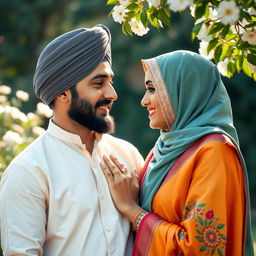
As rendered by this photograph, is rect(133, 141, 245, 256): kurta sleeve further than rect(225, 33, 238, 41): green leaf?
No

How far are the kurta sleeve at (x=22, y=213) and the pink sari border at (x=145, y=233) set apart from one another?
0.54 meters

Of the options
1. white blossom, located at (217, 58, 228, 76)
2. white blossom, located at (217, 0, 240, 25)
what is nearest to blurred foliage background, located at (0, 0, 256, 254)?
white blossom, located at (217, 58, 228, 76)

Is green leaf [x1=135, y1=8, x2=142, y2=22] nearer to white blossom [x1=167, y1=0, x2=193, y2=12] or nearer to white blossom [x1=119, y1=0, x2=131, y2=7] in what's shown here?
white blossom [x1=119, y1=0, x2=131, y2=7]

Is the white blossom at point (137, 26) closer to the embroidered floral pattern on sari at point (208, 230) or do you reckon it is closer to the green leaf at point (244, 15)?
the green leaf at point (244, 15)

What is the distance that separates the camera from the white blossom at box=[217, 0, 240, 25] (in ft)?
9.54

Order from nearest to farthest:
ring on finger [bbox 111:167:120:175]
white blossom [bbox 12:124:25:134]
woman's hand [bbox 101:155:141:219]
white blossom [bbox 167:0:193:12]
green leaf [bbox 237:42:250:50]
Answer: white blossom [bbox 167:0:193:12]
green leaf [bbox 237:42:250:50]
woman's hand [bbox 101:155:141:219]
ring on finger [bbox 111:167:120:175]
white blossom [bbox 12:124:25:134]

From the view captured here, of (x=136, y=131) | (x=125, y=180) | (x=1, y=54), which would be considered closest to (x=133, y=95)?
(x=136, y=131)

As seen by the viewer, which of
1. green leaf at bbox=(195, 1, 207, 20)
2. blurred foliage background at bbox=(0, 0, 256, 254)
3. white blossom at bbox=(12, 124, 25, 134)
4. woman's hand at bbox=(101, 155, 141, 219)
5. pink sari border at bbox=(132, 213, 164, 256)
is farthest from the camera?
blurred foliage background at bbox=(0, 0, 256, 254)

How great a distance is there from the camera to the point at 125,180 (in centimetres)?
359

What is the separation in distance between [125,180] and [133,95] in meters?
9.39

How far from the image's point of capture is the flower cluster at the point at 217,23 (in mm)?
2939

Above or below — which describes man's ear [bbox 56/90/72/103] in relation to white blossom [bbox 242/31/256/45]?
below

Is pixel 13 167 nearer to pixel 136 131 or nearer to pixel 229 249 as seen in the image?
pixel 229 249

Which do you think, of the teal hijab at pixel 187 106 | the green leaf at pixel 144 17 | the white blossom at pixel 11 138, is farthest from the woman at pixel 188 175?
the white blossom at pixel 11 138
